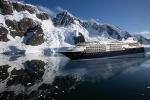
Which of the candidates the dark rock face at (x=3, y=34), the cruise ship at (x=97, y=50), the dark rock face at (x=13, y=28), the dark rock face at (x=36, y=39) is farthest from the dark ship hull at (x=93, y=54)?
the dark rock face at (x=13, y=28)

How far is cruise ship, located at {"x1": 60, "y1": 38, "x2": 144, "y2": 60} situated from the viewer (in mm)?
78688

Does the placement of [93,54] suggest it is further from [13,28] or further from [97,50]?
[13,28]

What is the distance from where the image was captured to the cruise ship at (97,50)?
258 ft

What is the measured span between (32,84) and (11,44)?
143 metres

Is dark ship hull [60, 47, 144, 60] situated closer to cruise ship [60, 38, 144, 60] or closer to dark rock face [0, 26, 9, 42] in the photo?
cruise ship [60, 38, 144, 60]

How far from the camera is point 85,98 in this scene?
24.3 metres

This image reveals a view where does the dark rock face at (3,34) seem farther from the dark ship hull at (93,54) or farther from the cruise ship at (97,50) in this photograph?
the dark ship hull at (93,54)

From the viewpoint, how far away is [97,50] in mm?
85250

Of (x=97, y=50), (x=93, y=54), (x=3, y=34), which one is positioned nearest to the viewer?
(x=93, y=54)

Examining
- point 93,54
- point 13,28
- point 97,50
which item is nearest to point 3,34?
point 13,28

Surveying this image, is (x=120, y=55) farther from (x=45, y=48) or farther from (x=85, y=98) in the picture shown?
(x=45, y=48)

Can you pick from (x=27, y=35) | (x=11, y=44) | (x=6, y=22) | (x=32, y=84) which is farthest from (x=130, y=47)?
(x=6, y=22)

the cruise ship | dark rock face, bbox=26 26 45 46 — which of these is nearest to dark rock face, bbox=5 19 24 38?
dark rock face, bbox=26 26 45 46

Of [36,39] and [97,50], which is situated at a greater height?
[36,39]
